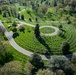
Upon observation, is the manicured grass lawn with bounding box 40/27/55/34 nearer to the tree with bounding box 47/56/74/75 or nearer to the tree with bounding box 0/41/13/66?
the tree with bounding box 0/41/13/66

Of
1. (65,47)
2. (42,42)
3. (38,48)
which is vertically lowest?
(38,48)

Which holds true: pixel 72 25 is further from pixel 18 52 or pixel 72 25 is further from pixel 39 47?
pixel 18 52

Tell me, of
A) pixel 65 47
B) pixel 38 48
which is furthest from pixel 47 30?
pixel 65 47

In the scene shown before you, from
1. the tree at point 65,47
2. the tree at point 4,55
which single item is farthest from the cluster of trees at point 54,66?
the tree at point 65,47

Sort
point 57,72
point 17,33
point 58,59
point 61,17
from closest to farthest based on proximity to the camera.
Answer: point 57,72
point 58,59
point 17,33
point 61,17

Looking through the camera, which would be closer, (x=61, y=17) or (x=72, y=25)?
(x=72, y=25)

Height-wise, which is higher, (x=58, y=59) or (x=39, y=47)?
(x=58, y=59)

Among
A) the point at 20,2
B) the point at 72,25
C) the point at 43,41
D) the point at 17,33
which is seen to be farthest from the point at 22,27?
the point at 20,2

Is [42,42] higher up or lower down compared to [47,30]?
lower down

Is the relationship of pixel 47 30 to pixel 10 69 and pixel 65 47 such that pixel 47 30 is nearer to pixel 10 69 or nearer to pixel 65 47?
pixel 65 47

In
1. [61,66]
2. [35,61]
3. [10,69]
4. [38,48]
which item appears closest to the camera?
[10,69]

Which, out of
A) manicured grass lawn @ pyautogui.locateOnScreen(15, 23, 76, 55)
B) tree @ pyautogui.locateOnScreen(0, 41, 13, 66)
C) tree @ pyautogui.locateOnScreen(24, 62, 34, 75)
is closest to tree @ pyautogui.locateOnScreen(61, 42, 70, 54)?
manicured grass lawn @ pyautogui.locateOnScreen(15, 23, 76, 55)
